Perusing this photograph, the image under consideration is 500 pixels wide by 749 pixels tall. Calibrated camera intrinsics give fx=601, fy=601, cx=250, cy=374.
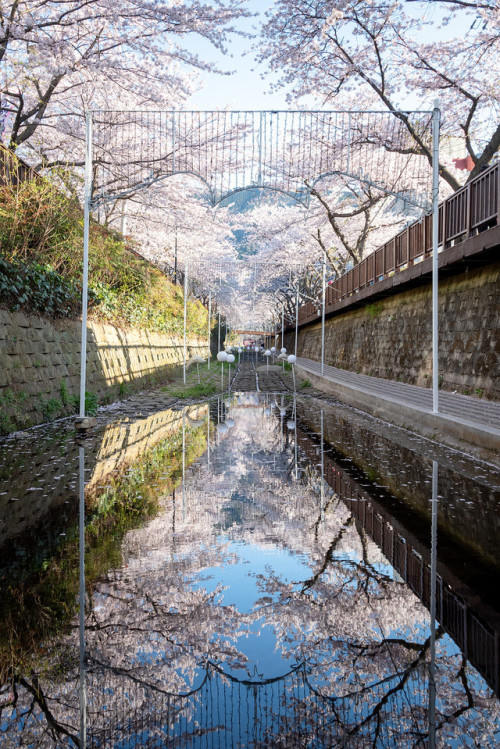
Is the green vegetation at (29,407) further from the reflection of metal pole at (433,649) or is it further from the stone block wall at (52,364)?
the reflection of metal pole at (433,649)

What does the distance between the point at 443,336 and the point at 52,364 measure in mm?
9297

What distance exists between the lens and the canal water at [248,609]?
80.8 inches

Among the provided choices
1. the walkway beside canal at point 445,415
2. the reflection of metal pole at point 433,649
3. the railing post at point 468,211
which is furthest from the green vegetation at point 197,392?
the reflection of metal pole at point 433,649

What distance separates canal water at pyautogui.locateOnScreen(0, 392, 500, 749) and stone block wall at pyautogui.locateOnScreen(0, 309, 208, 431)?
323cm

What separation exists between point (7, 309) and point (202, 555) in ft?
23.9

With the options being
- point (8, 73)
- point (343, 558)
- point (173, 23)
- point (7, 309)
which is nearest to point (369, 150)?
point (173, 23)

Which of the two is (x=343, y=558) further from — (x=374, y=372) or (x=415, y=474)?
(x=374, y=372)

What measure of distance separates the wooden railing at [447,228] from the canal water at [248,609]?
781 centimetres

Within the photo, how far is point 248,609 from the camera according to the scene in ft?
9.54

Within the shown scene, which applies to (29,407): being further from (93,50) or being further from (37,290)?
(93,50)

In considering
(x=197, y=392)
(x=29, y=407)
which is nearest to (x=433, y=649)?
(x=29, y=407)

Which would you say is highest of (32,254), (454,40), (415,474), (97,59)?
(454,40)

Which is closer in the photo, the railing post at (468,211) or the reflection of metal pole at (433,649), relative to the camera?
the reflection of metal pole at (433,649)

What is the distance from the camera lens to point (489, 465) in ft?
22.7
